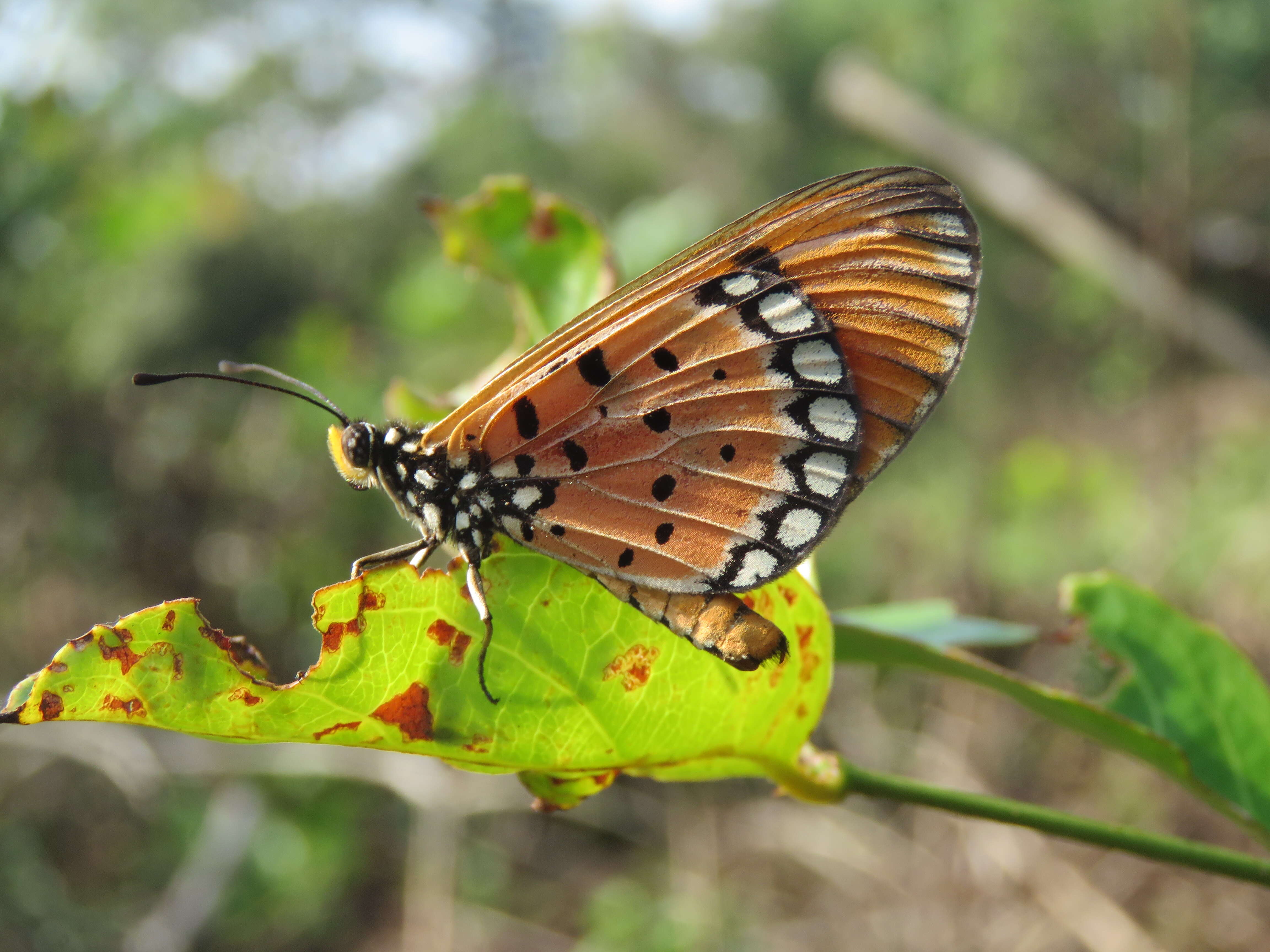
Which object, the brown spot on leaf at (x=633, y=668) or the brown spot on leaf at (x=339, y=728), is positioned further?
the brown spot on leaf at (x=633, y=668)

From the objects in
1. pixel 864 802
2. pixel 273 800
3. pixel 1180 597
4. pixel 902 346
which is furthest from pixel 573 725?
pixel 1180 597

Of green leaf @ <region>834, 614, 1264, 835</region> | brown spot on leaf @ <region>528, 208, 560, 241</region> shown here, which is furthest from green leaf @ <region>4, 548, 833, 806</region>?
brown spot on leaf @ <region>528, 208, 560, 241</region>

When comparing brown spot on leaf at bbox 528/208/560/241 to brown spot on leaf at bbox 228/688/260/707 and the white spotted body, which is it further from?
brown spot on leaf at bbox 228/688/260/707

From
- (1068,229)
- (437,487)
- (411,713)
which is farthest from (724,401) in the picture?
(1068,229)

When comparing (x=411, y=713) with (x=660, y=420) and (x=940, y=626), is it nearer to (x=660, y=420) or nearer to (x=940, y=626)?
(x=660, y=420)

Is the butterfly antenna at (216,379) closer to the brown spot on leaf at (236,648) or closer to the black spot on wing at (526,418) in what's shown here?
the black spot on wing at (526,418)

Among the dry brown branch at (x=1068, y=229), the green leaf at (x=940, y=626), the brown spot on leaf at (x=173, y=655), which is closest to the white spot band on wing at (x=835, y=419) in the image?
the green leaf at (x=940, y=626)

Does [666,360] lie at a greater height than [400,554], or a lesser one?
greater
